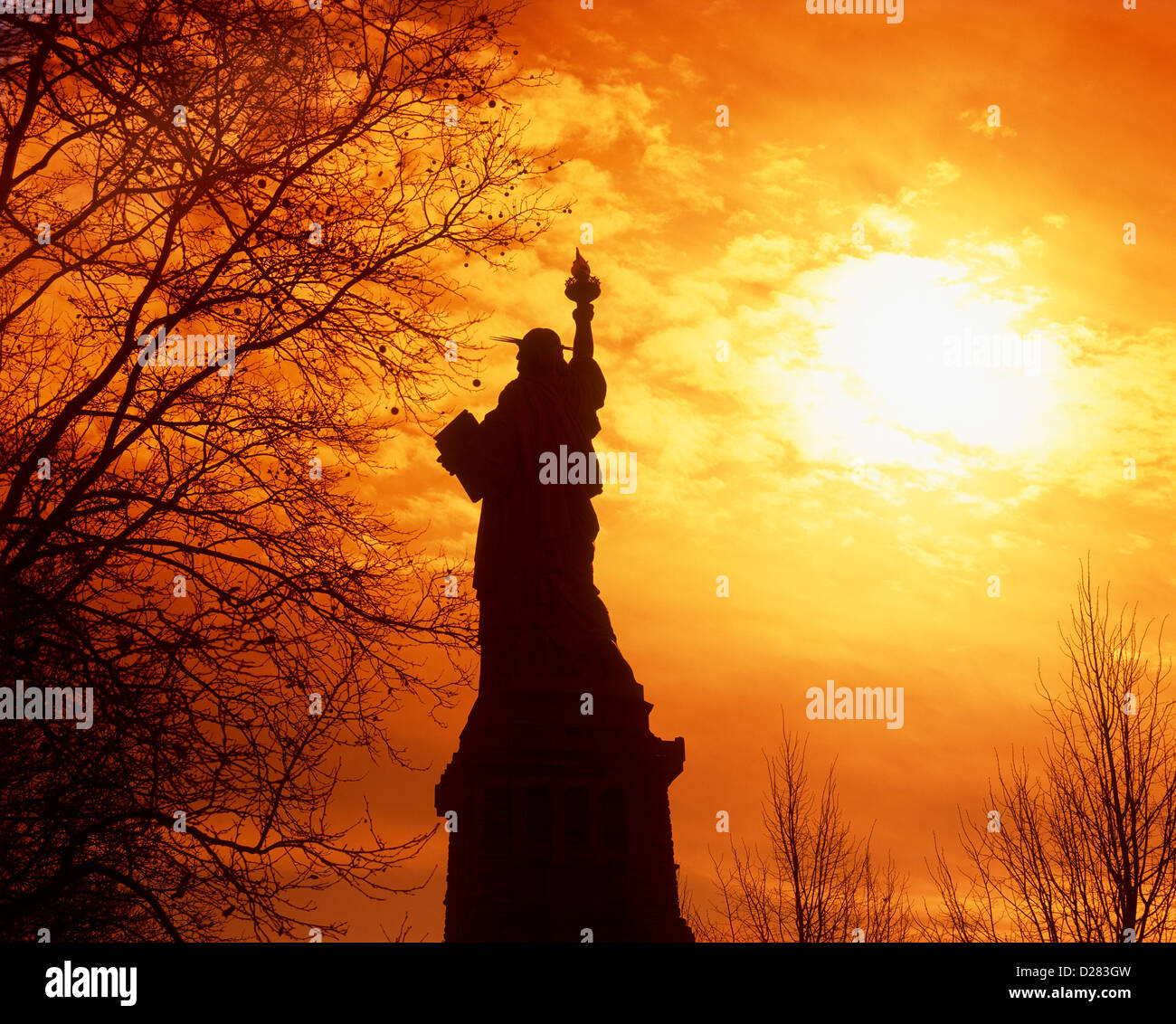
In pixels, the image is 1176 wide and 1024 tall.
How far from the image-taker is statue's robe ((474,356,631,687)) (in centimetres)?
1545

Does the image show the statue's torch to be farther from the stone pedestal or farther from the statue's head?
the stone pedestal

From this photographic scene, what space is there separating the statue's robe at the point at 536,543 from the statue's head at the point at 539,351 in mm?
84

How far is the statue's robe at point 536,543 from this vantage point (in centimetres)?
1545

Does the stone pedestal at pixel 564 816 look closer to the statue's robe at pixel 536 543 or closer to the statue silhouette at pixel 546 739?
the statue silhouette at pixel 546 739

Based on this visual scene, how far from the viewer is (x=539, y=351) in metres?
16.9

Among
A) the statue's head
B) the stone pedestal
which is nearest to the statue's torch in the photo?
the statue's head

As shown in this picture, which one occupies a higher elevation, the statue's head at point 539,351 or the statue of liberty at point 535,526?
the statue's head at point 539,351

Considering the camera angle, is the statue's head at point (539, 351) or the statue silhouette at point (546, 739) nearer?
the statue silhouette at point (546, 739)

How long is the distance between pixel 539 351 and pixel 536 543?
A: 2.57 m

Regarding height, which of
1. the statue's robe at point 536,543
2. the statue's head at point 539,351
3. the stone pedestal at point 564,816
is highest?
the statue's head at point 539,351

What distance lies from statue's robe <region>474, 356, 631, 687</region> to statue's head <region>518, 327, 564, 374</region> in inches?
3.3

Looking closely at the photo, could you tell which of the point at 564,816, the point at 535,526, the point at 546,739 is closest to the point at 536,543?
the point at 535,526

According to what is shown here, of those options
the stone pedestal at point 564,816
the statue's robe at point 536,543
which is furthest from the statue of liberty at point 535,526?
the stone pedestal at point 564,816
